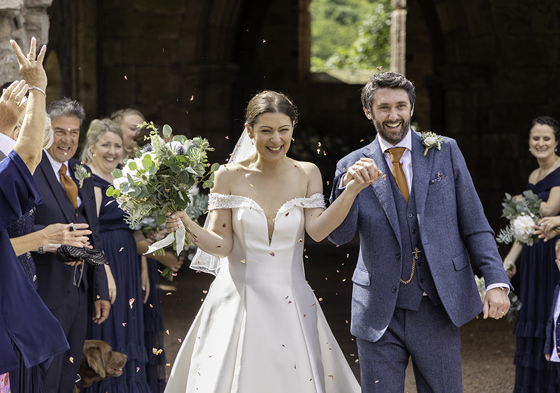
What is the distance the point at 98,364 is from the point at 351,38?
32039mm

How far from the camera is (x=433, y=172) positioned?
125 inches

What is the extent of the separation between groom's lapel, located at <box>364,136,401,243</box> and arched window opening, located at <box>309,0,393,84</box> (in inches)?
16.2

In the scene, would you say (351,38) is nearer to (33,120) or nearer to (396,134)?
(396,134)

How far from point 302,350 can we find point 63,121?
79.1 inches

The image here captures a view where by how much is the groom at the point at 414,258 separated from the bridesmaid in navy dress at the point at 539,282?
2252 mm

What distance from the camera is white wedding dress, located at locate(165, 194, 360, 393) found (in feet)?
11.1

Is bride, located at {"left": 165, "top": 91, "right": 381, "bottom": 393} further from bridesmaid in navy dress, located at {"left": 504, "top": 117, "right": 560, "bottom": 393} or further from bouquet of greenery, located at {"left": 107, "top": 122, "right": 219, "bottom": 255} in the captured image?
bridesmaid in navy dress, located at {"left": 504, "top": 117, "right": 560, "bottom": 393}

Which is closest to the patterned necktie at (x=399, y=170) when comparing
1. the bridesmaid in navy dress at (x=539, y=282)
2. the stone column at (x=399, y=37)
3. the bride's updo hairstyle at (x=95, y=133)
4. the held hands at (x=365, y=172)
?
the held hands at (x=365, y=172)

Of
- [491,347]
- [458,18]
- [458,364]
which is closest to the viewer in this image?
[458,364]

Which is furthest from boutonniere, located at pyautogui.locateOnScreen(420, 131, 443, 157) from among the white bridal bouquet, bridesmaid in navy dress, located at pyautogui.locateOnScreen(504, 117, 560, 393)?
bridesmaid in navy dress, located at pyautogui.locateOnScreen(504, 117, 560, 393)

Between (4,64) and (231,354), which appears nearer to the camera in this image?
(231,354)

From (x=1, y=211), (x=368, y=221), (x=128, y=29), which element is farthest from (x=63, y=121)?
(x=128, y=29)

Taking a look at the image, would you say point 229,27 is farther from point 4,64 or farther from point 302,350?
point 302,350

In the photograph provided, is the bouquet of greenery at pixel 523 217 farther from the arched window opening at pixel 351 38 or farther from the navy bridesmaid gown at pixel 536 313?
the arched window opening at pixel 351 38
